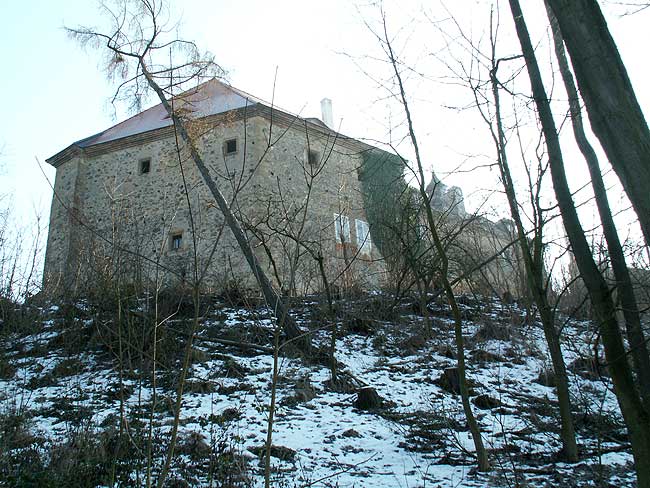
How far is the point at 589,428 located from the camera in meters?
5.56

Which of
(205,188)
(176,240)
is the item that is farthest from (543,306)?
(205,188)

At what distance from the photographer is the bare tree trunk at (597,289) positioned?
354 cm

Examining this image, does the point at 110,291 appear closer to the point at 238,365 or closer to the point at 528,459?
the point at 238,365

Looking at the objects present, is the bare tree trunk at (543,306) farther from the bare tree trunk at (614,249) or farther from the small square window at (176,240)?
the small square window at (176,240)

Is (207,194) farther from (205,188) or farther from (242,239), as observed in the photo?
(242,239)

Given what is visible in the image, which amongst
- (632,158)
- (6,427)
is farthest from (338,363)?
(632,158)

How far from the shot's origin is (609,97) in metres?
3.12

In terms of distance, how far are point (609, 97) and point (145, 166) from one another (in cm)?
1701

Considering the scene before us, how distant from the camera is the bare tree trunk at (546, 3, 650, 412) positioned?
11.9 feet

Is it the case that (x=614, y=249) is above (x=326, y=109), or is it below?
below

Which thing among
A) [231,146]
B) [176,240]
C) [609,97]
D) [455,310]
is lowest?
[455,310]

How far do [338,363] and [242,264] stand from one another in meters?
7.74

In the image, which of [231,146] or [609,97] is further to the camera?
[231,146]

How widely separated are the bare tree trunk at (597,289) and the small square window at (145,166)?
49.2ft
